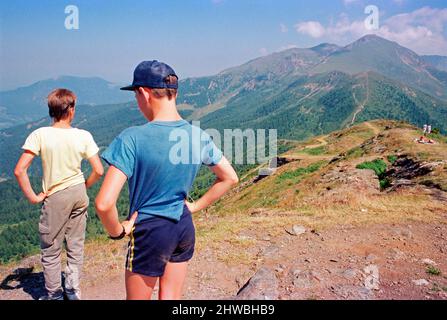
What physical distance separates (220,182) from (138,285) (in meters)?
1.44

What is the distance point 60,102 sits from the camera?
Result: 4785 millimetres

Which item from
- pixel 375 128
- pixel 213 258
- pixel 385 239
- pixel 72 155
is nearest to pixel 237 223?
pixel 213 258

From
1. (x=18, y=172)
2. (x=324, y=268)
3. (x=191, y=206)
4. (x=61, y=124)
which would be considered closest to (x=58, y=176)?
(x=18, y=172)

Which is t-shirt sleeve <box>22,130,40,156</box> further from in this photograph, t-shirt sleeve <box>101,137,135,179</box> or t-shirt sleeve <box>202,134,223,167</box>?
t-shirt sleeve <box>202,134,223,167</box>

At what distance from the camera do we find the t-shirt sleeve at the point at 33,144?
15.5ft

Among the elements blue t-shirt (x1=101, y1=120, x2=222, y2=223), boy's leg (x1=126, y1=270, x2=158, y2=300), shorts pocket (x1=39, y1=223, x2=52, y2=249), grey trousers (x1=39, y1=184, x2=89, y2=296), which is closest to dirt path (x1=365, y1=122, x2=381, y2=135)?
grey trousers (x1=39, y1=184, x2=89, y2=296)

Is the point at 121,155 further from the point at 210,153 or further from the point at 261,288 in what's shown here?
the point at 261,288

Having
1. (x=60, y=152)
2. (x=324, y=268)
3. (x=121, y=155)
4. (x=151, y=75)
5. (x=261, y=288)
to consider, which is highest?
(x=151, y=75)

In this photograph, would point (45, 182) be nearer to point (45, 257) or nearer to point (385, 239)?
point (45, 257)

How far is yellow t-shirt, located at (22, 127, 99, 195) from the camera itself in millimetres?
4812

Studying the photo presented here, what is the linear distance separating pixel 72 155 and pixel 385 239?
8035 mm

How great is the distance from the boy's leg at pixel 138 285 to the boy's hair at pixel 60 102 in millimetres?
2672

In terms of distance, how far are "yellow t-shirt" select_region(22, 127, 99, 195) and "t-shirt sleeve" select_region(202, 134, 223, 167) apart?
225 centimetres
